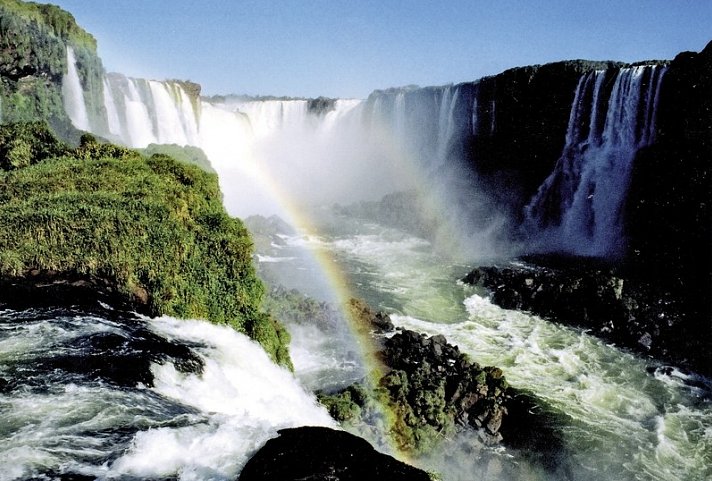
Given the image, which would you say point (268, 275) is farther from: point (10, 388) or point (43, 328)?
point (10, 388)

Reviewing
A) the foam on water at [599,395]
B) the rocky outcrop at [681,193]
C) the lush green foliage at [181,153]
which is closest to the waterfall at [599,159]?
the rocky outcrop at [681,193]

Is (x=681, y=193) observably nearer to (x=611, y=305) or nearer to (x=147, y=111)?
(x=611, y=305)

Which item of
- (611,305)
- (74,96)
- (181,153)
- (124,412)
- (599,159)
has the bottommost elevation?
(611,305)

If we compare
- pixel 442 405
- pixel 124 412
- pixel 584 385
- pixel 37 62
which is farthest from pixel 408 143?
pixel 124 412

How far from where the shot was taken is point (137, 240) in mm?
11852

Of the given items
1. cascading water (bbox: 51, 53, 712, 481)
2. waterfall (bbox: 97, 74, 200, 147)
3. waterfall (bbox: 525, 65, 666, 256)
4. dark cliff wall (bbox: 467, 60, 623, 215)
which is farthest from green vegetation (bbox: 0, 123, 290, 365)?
dark cliff wall (bbox: 467, 60, 623, 215)

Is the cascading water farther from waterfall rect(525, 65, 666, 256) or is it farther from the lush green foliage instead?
the lush green foliage

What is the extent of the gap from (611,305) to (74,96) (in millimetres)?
37663

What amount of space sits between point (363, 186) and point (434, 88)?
15319 millimetres

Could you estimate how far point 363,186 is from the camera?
188 feet

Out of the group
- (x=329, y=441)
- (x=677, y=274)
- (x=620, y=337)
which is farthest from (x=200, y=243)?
(x=677, y=274)

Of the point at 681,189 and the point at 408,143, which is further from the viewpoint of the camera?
the point at 408,143

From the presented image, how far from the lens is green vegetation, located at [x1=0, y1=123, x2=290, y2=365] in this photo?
432 inches

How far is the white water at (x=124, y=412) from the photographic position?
5586 mm
